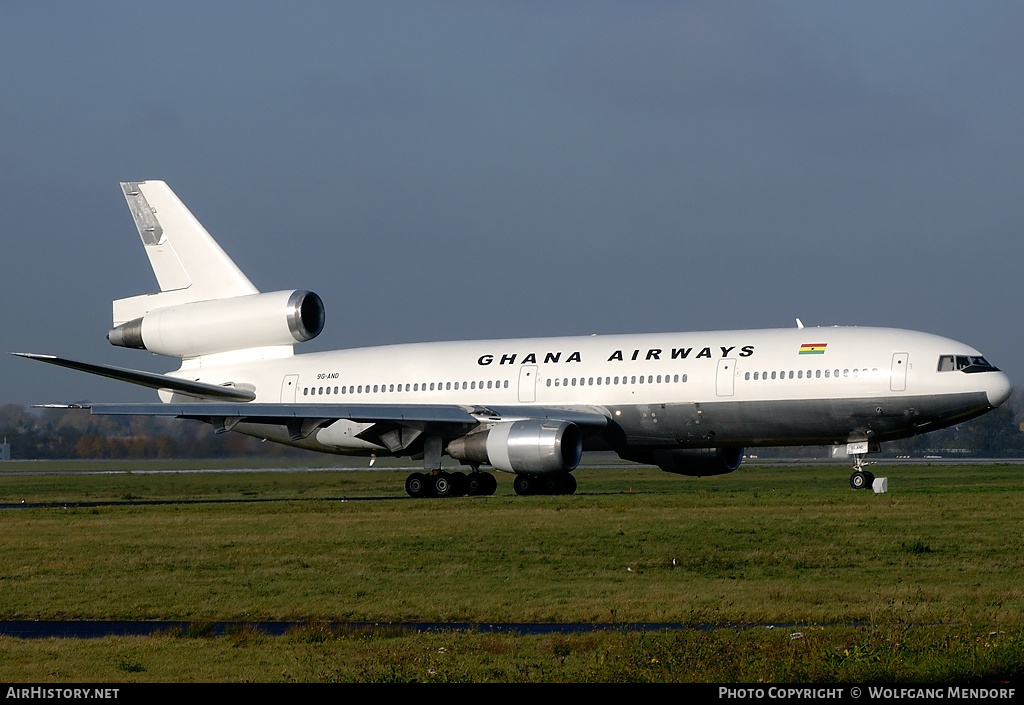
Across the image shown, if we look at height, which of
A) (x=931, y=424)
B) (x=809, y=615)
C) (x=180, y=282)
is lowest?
(x=809, y=615)

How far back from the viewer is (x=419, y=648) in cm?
1236

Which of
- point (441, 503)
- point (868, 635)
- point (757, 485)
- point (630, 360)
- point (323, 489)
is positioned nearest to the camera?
point (868, 635)

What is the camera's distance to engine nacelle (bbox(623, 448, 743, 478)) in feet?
123

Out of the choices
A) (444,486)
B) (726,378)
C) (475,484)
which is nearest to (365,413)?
(444,486)

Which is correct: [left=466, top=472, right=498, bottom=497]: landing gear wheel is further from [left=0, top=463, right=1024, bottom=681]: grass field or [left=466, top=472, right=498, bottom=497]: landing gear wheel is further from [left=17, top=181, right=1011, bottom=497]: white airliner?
[left=0, top=463, right=1024, bottom=681]: grass field

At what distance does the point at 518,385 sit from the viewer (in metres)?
36.7

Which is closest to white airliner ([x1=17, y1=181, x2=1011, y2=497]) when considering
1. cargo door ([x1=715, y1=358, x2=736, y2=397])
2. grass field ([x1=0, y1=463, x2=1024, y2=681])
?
cargo door ([x1=715, y1=358, x2=736, y2=397])

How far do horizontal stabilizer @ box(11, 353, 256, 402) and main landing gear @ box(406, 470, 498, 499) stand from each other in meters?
7.18

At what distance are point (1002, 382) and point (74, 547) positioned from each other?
21843mm

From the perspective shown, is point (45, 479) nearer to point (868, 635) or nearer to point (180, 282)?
point (180, 282)

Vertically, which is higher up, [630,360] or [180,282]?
[180,282]

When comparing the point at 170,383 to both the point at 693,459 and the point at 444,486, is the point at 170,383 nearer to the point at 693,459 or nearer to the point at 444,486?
the point at 444,486

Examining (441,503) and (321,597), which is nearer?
(321,597)

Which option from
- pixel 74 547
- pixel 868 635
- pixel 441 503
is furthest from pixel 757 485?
pixel 868 635
